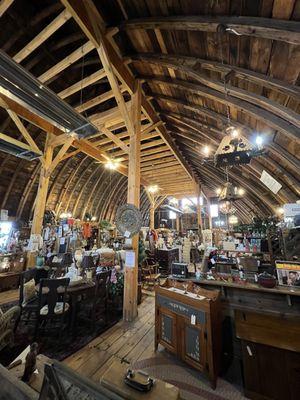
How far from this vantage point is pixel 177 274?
3059 mm

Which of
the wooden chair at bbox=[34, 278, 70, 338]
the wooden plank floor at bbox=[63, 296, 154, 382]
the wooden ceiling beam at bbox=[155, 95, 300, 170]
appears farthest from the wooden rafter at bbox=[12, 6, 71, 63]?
the wooden plank floor at bbox=[63, 296, 154, 382]

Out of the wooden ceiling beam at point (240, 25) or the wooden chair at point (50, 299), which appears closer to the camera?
the wooden ceiling beam at point (240, 25)

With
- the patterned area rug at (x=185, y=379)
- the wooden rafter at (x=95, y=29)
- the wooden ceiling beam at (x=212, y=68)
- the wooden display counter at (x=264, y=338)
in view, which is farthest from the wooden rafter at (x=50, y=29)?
the patterned area rug at (x=185, y=379)

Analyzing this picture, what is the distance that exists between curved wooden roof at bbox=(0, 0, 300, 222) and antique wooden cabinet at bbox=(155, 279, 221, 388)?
289 centimetres

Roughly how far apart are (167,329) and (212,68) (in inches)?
164

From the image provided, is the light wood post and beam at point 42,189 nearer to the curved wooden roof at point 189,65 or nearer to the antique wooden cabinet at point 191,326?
the curved wooden roof at point 189,65

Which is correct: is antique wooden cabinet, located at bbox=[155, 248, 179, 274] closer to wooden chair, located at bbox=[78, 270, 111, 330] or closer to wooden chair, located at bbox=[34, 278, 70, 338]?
wooden chair, located at bbox=[78, 270, 111, 330]

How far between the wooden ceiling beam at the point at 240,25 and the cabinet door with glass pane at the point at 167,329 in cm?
371

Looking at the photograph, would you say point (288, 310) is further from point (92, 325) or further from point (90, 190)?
point (90, 190)

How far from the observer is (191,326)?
2.29 m

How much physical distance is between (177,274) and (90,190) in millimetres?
10202

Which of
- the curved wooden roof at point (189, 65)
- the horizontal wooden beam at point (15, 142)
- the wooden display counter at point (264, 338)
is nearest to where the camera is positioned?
the wooden display counter at point (264, 338)

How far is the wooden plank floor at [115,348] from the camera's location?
2334 mm

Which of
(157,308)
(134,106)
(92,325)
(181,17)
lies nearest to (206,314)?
(157,308)
